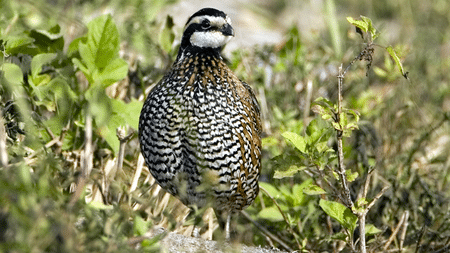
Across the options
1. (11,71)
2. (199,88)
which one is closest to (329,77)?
(199,88)

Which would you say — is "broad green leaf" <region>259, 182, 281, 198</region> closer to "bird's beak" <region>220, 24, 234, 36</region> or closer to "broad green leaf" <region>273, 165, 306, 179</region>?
"broad green leaf" <region>273, 165, 306, 179</region>

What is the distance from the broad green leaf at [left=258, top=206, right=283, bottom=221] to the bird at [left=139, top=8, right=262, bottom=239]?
333 millimetres

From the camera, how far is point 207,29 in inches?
144

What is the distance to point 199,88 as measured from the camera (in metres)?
3.42

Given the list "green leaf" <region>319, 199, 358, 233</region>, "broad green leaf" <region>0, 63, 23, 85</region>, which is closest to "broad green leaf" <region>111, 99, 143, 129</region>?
"broad green leaf" <region>0, 63, 23, 85</region>

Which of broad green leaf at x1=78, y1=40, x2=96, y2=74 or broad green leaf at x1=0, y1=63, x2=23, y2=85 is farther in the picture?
broad green leaf at x1=78, y1=40, x2=96, y2=74

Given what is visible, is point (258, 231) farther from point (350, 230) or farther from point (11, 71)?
point (11, 71)

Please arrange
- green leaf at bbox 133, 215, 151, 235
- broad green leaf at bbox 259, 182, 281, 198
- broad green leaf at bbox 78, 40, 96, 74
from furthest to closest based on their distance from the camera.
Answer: broad green leaf at bbox 259, 182, 281, 198 < broad green leaf at bbox 78, 40, 96, 74 < green leaf at bbox 133, 215, 151, 235

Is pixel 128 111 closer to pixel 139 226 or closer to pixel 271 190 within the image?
pixel 271 190

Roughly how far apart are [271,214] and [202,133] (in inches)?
37.4

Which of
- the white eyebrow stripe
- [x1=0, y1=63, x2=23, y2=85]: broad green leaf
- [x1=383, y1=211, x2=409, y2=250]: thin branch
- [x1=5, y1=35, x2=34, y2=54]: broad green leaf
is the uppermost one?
the white eyebrow stripe

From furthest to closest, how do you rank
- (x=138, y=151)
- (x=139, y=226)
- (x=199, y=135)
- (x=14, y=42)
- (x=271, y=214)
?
(x=138, y=151) → (x=271, y=214) → (x=14, y=42) → (x=199, y=135) → (x=139, y=226)

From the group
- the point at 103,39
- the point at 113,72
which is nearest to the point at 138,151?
the point at 113,72

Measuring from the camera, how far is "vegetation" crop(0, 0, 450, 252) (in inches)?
86.9
